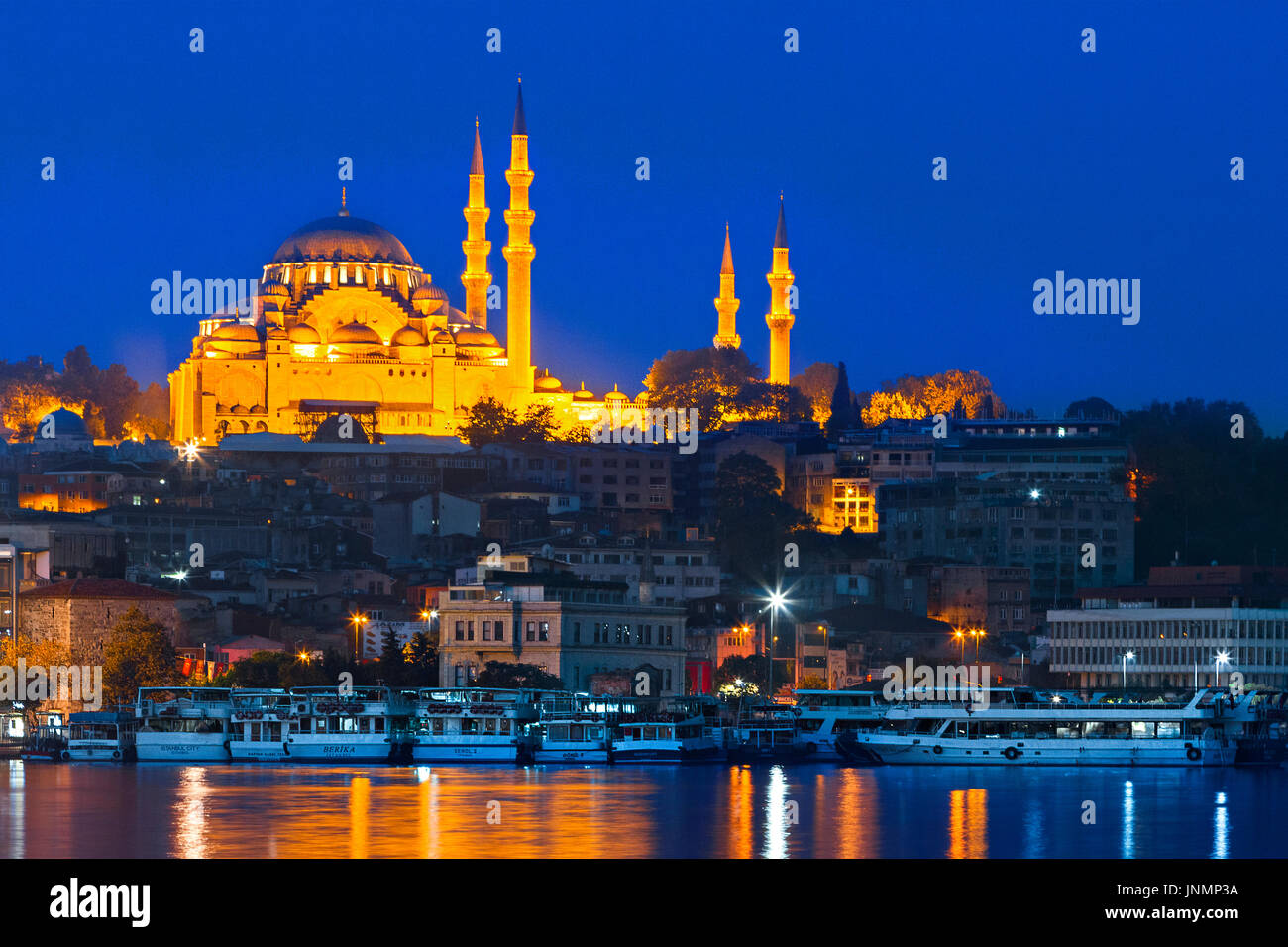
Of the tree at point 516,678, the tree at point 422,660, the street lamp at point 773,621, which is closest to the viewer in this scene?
the tree at point 516,678

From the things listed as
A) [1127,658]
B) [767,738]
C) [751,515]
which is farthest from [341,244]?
[767,738]

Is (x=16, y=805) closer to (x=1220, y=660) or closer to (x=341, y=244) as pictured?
(x=1220, y=660)

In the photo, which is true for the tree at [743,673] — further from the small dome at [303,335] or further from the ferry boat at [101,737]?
the small dome at [303,335]

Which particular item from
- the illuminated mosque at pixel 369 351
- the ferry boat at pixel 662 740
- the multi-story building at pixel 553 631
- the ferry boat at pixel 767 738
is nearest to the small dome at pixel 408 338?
the illuminated mosque at pixel 369 351

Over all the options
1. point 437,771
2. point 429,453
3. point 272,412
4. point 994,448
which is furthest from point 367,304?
point 437,771
